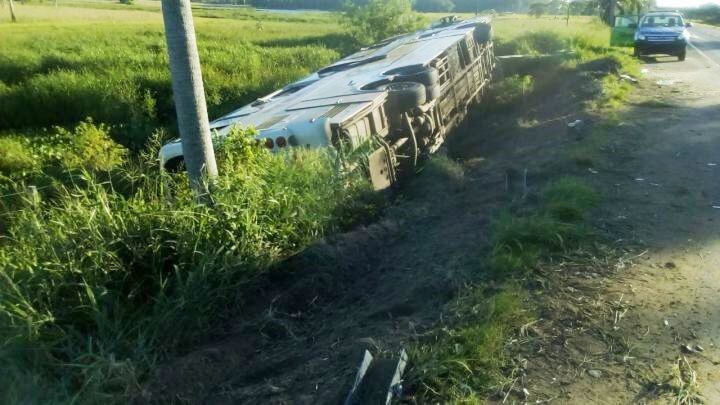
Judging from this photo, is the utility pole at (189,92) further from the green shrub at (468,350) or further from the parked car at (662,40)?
the parked car at (662,40)

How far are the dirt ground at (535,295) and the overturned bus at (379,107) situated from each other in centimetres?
95

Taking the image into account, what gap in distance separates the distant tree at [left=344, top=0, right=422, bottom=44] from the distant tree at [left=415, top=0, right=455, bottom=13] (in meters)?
36.2

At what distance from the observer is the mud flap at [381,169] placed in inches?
294

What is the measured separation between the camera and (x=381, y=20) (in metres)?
27.0

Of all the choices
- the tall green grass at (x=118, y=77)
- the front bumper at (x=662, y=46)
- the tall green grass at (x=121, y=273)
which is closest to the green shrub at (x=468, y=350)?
the tall green grass at (x=121, y=273)

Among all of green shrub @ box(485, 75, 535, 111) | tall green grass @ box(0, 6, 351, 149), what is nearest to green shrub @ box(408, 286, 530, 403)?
green shrub @ box(485, 75, 535, 111)

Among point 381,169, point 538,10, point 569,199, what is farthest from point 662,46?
point 538,10

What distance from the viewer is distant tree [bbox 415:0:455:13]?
62438mm

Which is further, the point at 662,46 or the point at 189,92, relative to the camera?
the point at 662,46

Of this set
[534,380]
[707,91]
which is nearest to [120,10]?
[707,91]

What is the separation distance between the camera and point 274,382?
385cm

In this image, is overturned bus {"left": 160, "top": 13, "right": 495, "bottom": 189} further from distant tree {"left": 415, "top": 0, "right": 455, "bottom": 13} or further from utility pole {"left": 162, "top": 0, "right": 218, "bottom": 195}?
distant tree {"left": 415, "top": 0, "right": 455, "bottom": 13}

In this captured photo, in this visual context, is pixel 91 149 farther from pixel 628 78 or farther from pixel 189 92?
pixel 628 78

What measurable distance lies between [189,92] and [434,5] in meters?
64.0
